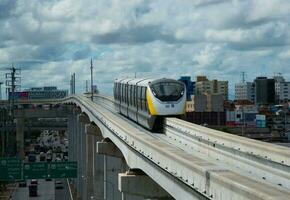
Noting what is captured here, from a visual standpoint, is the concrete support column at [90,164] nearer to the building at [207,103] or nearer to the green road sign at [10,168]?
the green road sign at [10,168]

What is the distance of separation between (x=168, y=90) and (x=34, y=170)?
802 inches

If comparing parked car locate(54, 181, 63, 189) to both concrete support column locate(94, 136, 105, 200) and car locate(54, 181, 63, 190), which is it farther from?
concrete support column locate(94, 136, 105, 200)

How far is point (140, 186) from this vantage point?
2811cm

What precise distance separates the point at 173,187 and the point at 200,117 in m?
101

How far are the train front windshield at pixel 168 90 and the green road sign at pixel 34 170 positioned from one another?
19862mm

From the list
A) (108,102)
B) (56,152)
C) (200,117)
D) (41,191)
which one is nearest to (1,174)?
(108,102)

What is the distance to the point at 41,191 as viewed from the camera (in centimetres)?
9150

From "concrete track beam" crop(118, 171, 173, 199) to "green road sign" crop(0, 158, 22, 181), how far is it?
2527 centimetres

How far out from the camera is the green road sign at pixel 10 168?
51406 millimetres

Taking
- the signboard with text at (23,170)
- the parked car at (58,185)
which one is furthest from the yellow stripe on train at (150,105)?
the parked car at (58,185)

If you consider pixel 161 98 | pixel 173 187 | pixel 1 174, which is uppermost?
pixel 161 98

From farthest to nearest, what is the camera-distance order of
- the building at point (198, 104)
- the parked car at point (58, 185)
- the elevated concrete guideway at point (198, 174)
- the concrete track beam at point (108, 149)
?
1. the building at point (198, 104)
2. the parked car at point (58, 185)
3. the concrete track beam at point (108, 149)
4. the elevated concrete guideway at point (198, 174)

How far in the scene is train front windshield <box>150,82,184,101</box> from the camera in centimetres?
3547

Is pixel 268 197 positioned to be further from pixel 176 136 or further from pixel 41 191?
pixel 41 191
